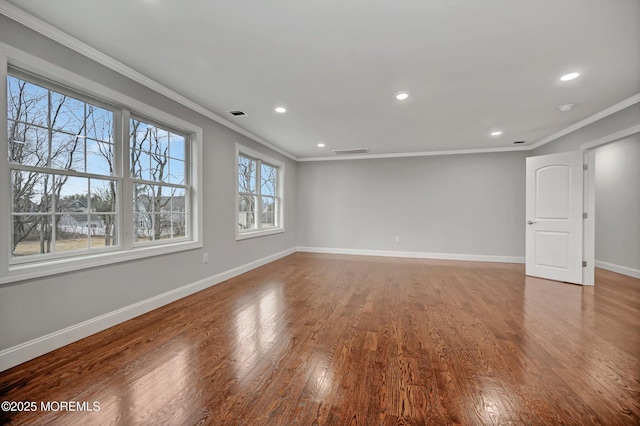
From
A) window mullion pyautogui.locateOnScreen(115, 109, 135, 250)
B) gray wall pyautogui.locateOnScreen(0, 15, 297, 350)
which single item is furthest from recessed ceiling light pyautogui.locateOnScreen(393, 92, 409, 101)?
window mullion pyautogui.locateOnScreen(115, 109, 135, 250)

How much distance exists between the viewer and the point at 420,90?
9.61 feet

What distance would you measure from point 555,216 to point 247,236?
5145 mm

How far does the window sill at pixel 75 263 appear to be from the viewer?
1835 mm

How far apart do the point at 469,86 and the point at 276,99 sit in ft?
7.35

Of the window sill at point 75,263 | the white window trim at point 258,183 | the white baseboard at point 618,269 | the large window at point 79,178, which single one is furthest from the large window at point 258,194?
the white baseboard at point 618,269

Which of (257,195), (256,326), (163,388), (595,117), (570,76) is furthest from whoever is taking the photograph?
(257,195)

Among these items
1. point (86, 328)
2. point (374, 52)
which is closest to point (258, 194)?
point (86, 328)

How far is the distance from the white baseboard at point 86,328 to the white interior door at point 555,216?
17.4 feet

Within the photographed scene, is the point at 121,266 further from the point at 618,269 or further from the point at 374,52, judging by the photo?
the point at 618,269

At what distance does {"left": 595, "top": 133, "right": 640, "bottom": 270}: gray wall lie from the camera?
13.9 ft

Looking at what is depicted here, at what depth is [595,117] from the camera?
366cm

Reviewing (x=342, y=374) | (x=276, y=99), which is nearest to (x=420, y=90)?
(x=276, y=99)

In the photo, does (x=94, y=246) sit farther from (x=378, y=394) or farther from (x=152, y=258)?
(x=378, y=394)

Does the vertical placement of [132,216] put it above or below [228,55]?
below
